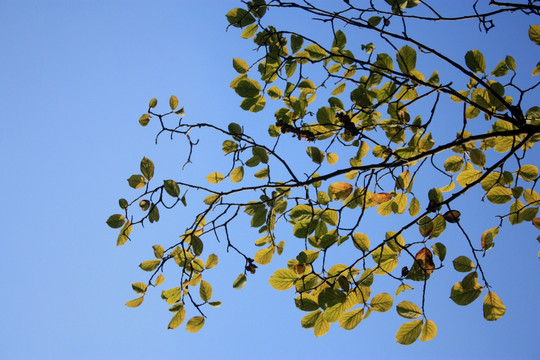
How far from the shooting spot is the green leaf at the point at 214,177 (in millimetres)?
1768

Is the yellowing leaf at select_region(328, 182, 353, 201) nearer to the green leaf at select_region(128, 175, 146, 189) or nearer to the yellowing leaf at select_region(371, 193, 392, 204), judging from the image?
the yellowing leaf at select_region(371, 193, 392, 204)

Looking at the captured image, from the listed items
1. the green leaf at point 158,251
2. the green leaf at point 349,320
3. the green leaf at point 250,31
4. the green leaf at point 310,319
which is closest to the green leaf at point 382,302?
the green leaf at point 349,320

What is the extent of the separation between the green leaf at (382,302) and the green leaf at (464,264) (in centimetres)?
27

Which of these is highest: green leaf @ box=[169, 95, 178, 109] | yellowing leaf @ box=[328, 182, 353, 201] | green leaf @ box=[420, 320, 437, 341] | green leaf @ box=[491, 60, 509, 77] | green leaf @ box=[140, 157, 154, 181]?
green leaf @ box=[169, 95, 178, 109]

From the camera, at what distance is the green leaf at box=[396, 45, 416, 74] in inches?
56.6

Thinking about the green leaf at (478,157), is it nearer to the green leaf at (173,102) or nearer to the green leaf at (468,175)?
the green leaf at (468,175)

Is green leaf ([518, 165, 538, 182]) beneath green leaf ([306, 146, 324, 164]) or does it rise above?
beneath

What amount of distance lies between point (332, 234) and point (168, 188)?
26.5 inches

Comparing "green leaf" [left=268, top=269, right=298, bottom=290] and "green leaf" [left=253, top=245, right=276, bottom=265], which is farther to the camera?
"green leaf" [left=253, top=245, right=276, bottom=265]

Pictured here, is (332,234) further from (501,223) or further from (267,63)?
(267,63)

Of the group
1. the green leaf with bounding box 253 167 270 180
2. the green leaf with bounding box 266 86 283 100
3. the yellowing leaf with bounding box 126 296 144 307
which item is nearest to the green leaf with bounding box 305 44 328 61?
the green leaf with bounding box 266 86 283 100

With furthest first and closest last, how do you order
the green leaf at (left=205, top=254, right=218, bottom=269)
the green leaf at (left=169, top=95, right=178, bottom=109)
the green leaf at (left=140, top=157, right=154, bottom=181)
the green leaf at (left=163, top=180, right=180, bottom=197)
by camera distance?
1. the green leaf at (left=169, top=95, right=178, bottom=109)
2. the green leaf at (left=205, top=254, right=218, bottom=269)
3. the green leaf at (left=140, top=157, right=154, bottom=181)
4. the green leaf at (left=163, top=180, right=180, bottom=197)

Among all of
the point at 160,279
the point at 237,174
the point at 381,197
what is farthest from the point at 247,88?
the point at 160,279

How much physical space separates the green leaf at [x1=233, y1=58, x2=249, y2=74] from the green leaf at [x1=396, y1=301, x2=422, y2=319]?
1200 millimetres
